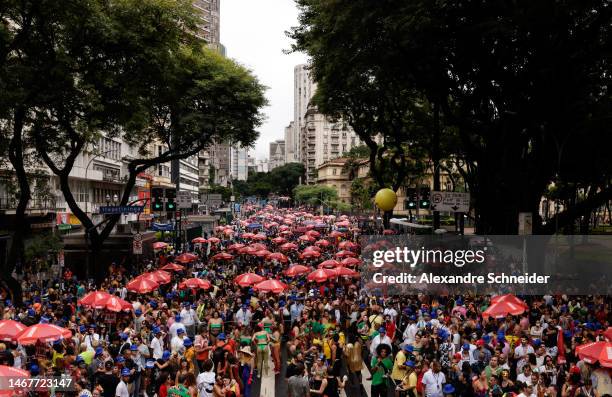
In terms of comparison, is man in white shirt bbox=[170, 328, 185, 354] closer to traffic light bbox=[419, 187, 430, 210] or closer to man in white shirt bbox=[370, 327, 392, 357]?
man in white shirt bbox=[370, 327, 392, 357]

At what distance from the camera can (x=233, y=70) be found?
33938 millimetres

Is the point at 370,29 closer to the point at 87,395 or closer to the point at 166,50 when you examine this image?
the point at 166,50

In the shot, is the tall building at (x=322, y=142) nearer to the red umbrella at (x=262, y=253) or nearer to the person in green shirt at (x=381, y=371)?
the red umbrella at (x=262, y=253)

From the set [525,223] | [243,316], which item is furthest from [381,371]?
[525,223]

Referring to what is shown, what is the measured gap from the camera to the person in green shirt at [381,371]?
11.2 metres

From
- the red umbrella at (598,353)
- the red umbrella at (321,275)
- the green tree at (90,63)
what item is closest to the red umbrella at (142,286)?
the red umbrella at (321,275)

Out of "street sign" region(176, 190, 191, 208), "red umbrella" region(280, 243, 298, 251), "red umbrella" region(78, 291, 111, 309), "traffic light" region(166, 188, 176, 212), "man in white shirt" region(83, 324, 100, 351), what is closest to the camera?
"man in white shirt" region(83, 324, 100, 351)

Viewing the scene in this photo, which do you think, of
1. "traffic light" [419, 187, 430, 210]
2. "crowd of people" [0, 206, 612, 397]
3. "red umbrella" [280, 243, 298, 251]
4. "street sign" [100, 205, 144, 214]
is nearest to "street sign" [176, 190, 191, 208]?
"red umbrella" [280, 243, 298, 251]

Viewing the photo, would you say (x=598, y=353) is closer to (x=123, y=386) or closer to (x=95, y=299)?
(x=123, y=386)

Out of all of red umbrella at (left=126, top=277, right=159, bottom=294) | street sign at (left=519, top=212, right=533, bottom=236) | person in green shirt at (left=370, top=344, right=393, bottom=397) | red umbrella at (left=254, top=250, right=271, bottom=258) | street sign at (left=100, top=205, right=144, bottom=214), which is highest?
street sign at (left=100, top=205, right=144, bottom=214)

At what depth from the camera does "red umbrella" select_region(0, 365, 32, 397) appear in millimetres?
8484

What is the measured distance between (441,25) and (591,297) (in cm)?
1039

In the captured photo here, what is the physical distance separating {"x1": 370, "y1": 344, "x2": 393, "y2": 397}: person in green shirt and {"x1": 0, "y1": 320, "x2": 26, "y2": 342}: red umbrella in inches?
267

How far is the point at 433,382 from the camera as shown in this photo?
10.4 meters
